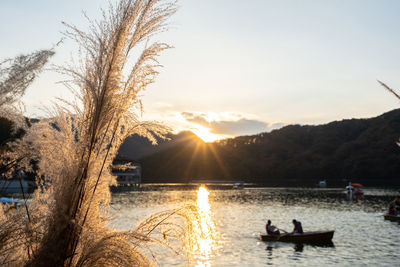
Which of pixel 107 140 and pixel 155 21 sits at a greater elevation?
pixel 155 21

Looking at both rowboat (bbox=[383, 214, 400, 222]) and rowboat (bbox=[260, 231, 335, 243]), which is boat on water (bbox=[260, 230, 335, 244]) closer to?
rowboat (bbox=[260, 231, 335, 243])

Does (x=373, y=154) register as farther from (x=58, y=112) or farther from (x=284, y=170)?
(x=58, y=112)

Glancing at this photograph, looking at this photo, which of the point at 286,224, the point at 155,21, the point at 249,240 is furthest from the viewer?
the point at 286,224

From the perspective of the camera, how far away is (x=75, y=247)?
3625 millimetres

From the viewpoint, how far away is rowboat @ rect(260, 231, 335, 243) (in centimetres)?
3103

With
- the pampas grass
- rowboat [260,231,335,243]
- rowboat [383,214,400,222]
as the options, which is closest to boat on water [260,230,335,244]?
rowboat [260,231,335,243]

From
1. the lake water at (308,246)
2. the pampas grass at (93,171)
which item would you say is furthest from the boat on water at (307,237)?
the pampas grass at (93,171)

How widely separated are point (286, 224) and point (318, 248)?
50.6ft

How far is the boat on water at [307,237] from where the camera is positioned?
1222 inches

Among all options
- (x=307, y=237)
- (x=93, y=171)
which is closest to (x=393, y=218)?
(x=307, y=237)

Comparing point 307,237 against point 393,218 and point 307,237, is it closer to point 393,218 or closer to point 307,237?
point 307,237

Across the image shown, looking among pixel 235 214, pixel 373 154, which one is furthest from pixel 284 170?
pixel 235 214

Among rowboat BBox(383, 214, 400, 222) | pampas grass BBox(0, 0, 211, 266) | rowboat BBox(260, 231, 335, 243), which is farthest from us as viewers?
rowboat BBox(383, 214, 400, 222)

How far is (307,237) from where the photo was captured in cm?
3114
